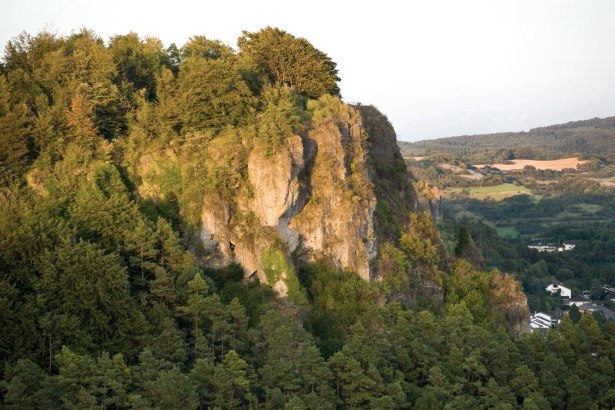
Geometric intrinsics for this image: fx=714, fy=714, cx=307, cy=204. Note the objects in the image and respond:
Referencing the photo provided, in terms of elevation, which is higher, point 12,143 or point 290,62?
point 290,62

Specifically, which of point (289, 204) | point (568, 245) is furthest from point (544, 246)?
point (289, 204)

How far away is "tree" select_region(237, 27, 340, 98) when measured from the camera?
129 feet

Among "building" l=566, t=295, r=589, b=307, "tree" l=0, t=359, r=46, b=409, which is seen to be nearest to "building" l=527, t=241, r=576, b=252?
"building" l=566, t=295, r=589, b=307

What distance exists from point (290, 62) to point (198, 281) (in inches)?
699

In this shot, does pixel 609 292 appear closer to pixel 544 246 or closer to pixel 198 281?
pixel 544 246

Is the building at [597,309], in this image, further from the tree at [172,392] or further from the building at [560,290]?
the tree at [172,392]

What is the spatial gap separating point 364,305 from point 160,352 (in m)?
9.77

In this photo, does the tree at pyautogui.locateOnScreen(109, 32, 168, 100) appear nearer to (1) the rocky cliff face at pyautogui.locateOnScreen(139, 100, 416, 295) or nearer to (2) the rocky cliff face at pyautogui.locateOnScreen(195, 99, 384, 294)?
(1) the rocky cliff face at pyautogui.locateOnScreen(139, 100, 416, 295)

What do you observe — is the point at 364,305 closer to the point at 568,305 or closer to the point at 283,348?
the point at 283,348

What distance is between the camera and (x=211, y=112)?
3259 cm

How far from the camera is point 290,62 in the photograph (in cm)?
3981

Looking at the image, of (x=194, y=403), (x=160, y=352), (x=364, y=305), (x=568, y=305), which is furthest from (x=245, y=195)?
(x=568, y=305)

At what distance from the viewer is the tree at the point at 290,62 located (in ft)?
129

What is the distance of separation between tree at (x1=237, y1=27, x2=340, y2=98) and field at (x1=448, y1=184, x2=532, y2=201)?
122771 millimetres
